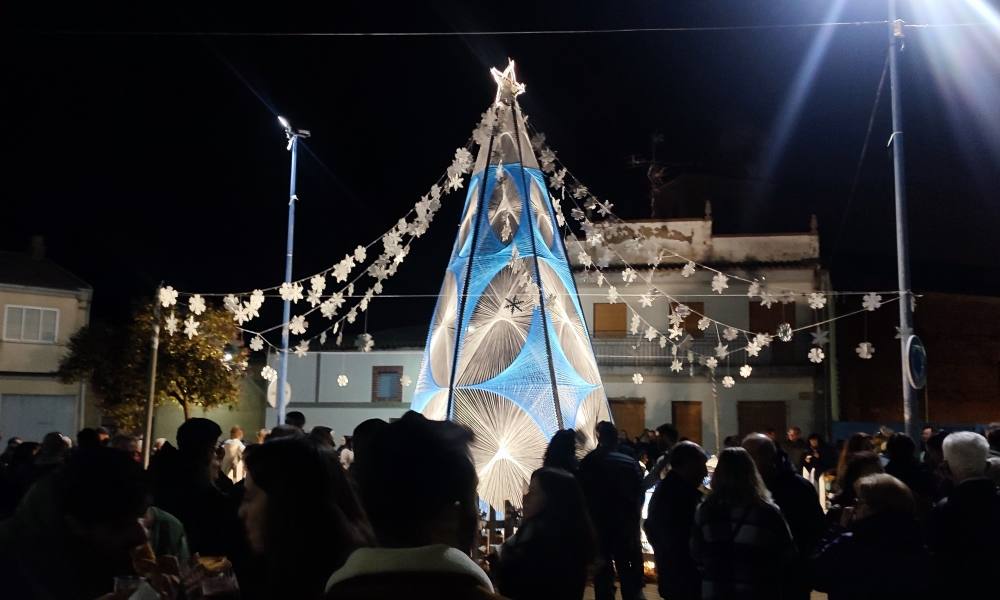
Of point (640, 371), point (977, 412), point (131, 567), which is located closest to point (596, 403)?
point (131, 567)

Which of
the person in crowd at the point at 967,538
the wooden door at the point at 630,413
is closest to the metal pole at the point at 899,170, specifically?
the person in crowd at the point at 967,538

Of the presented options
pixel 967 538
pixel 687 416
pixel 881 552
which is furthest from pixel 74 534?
pixel 687 416

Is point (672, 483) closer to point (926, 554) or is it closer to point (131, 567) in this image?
point (926, 554)

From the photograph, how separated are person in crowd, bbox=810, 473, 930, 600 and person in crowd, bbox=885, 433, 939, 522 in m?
2.40

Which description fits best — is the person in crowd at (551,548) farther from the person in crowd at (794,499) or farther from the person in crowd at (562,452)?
the person in crowd at (562,452)

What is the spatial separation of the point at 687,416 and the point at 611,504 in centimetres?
1886

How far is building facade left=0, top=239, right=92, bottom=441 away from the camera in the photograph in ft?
88.1

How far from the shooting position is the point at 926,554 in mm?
4199

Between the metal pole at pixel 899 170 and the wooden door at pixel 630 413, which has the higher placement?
the metal pole at pixel 899 170

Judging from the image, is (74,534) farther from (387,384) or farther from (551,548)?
(387,384)

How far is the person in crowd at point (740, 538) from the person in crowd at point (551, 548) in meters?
0.67

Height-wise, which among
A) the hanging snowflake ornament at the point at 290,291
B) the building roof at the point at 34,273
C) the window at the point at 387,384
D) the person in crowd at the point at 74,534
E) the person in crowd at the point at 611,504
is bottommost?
the person in crowd at the point at 611,504

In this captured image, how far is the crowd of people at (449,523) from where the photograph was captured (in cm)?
214

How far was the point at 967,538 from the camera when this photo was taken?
4.73 meters
